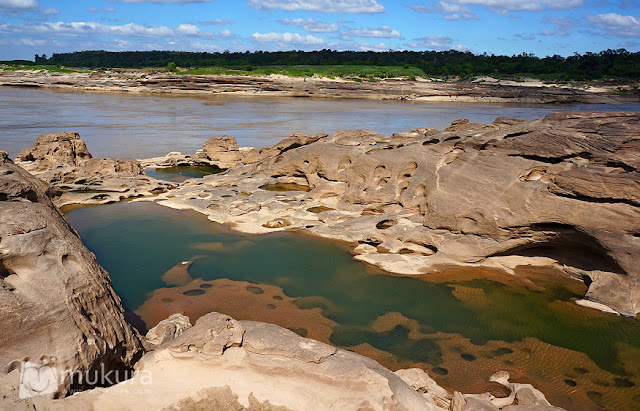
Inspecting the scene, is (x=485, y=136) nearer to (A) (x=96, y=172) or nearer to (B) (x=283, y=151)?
(B) (x=283, y=151)

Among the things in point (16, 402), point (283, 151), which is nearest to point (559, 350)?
point (16, 402)

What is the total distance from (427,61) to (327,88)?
3275 cm

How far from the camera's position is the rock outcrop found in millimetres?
3912

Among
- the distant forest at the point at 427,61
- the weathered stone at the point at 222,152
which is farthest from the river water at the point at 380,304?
the distant forest at the point at 427,61

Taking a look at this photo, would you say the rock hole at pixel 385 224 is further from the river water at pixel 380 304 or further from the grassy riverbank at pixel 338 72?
the grassy riverbank at pixel 338 72

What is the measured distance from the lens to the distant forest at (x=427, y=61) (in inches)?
2469

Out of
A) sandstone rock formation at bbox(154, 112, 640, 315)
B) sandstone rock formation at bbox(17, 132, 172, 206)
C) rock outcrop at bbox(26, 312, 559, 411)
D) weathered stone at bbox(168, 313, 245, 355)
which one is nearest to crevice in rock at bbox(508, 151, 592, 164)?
sandstone rock formation at bbox(154, 112, 640, 315)

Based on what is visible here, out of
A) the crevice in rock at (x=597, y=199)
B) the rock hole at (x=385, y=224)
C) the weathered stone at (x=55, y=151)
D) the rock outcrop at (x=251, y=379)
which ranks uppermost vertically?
the crevice in rock at (x=597, y=199)

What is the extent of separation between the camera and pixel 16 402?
3.49 meters

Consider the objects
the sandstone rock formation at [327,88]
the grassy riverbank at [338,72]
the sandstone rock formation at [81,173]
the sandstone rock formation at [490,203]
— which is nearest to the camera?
the sandstone rock formation at [490,203]

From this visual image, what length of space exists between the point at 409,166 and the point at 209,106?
3157 centimetres

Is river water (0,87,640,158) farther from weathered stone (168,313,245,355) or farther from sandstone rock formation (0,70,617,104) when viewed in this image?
weathered stone (168,313,245,355)

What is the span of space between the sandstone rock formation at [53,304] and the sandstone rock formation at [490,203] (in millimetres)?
5049

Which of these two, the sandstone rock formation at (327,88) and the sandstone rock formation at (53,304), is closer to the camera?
the sandstone rock formation at (53,304)
